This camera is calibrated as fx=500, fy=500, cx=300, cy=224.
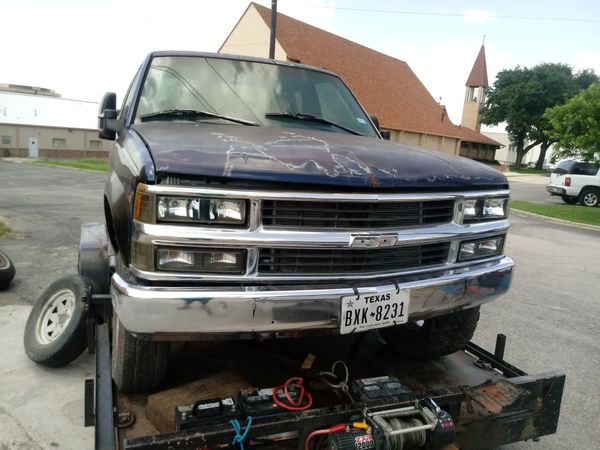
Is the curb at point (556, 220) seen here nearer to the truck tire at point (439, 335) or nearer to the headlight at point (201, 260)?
the truck tire at point (439, 335)

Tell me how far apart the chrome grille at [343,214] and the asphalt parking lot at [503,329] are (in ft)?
5.50

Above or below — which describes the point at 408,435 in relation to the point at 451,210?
below

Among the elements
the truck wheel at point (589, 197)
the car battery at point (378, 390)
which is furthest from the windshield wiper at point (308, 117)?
the truck wheel at point (589, 197)

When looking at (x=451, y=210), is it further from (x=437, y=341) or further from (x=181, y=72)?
(x=181, y=72)

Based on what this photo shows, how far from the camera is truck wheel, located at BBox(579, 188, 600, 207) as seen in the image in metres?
18.6

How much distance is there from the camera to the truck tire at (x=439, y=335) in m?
3.12

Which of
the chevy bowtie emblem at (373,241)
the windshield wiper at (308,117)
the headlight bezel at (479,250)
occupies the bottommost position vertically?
the headlight bezel at (479,250)

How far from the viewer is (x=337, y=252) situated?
7.21 feet

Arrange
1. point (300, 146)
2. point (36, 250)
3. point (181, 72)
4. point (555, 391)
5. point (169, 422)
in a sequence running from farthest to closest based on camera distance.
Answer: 1. point (36, 250)
2. point (181, 72)
3. point (555, 391)
4. point (300, 146)
5. point (169, 422)

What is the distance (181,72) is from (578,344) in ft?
13.6

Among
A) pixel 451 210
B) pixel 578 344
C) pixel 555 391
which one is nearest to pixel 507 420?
pixel 555 391

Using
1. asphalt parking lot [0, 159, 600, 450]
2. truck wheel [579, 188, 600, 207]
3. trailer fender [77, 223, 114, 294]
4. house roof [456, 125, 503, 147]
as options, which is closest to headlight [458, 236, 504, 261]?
asphalt parking lot [0, 159, 600, 450]

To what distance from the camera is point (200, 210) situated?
198cm

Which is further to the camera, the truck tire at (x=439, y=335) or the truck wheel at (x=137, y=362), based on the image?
the truck tire at (x=439, y=335)
